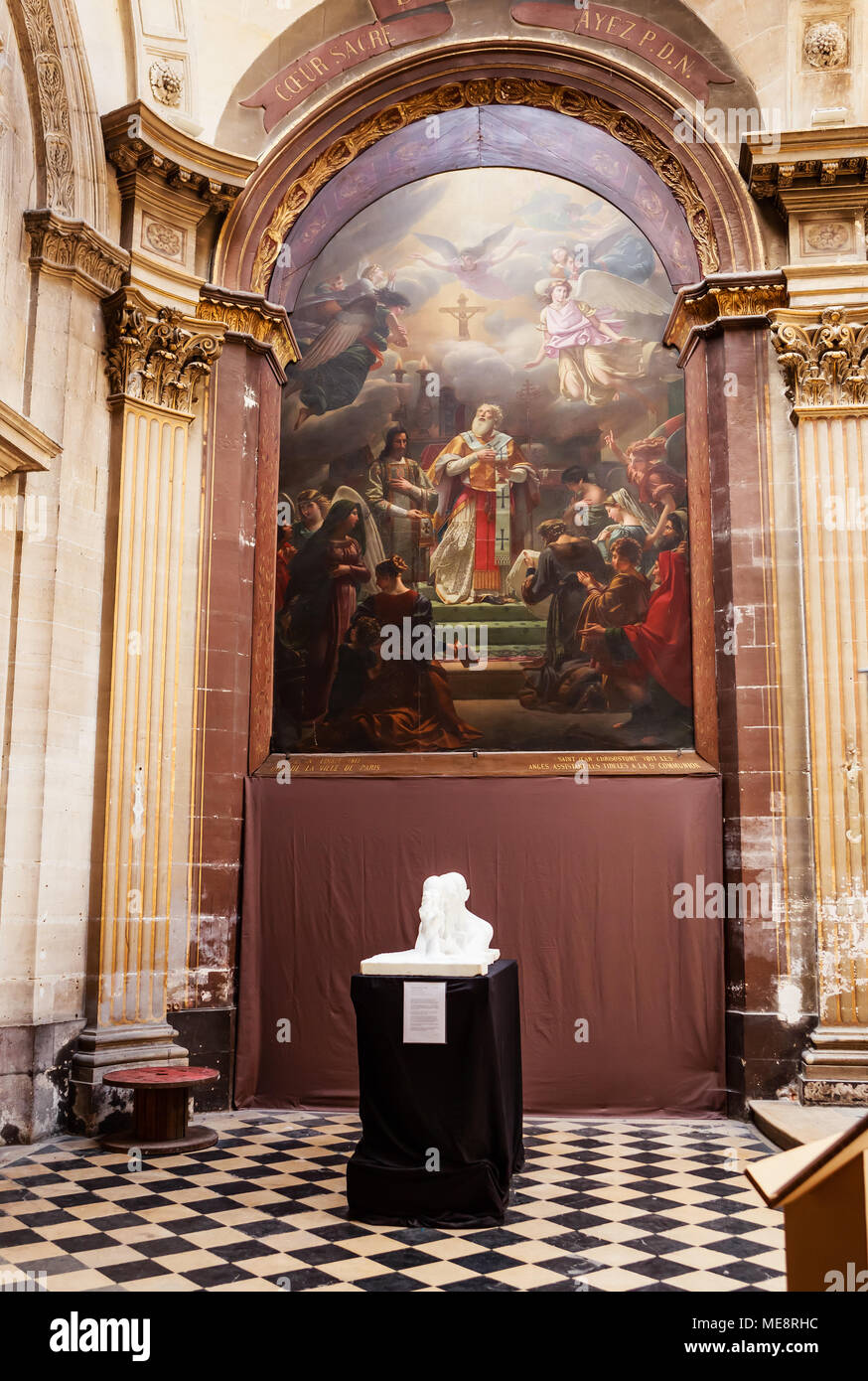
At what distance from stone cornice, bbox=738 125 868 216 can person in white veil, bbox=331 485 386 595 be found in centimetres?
466

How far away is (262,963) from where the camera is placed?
10.2 m

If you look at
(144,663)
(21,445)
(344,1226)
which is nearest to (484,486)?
(144,663)

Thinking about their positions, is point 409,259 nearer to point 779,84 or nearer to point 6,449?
point 779,84

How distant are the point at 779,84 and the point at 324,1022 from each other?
9607 mm

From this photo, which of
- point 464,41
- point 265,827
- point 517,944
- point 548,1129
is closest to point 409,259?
point 464,41

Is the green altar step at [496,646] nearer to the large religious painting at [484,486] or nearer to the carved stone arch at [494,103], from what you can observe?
the large religious painting at [484,486]

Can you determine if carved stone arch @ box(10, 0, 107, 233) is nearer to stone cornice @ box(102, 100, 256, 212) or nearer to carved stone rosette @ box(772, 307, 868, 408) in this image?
stone cornice @ box(102, 100, 256, 212)

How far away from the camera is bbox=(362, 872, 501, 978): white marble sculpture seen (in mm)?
6625

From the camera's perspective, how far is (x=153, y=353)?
991 cm

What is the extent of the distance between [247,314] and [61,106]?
2.31 metres

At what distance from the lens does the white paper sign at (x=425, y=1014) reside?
6.34 meters

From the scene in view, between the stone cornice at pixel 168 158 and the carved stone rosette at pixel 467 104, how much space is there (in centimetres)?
83

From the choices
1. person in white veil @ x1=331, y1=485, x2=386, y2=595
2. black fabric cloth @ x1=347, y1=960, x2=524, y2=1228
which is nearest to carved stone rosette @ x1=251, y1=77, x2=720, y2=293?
person in white veil @ x1=331, y1=485, x2=386, y2=595

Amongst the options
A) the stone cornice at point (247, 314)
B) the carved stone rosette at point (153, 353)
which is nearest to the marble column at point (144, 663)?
the carved stone rosette at point (153, 353)
